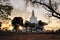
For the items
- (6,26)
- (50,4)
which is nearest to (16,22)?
(6,26)

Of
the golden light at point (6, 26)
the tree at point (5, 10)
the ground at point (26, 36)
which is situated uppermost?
the tree at point (5, 10)

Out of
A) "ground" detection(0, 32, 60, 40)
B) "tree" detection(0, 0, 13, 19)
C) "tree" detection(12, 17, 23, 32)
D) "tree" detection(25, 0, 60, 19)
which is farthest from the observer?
"tree" detection(25, 0, 60, 19)

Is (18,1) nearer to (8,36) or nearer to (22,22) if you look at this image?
(22,22)

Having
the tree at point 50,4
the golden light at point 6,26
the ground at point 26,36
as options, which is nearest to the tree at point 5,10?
the golden light at point 6,26

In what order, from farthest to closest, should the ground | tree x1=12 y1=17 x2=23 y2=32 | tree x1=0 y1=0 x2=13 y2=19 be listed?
tree x1=0 y1=0 x2=13 y2=19 → tree x1=12 y1=17 x2=23 y2=32 → the ground

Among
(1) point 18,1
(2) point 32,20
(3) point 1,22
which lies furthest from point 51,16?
(3) point 1,22

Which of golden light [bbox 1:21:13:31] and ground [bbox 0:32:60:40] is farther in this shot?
golden light [bbox 1:21:13:31]

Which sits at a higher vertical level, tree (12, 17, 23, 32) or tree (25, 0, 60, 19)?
tree (25, 0, 60, 19)

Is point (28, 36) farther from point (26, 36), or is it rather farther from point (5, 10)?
point (5, 10)

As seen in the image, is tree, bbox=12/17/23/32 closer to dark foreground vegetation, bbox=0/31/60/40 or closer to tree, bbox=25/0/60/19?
dark foreground vegetation, bbox=0/31/60/40

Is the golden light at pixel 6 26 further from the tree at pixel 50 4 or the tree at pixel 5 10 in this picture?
the tree at pixel 50 4

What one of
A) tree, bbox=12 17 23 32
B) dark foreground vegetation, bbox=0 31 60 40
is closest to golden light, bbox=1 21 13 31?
tree, bbox=12 17 23 32

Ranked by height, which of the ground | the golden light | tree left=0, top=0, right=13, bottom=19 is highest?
tree left=0, top=0, right=13, bottom=19

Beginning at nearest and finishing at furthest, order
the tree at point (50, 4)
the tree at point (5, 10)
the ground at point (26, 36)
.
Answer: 1. the ground at point (26, 36)
2. the tree at point (5, 10)
3. the tree at point (50, 4)
